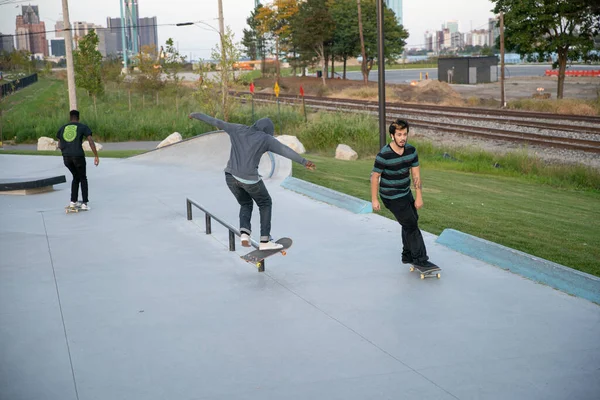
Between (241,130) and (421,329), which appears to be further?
(241,130)

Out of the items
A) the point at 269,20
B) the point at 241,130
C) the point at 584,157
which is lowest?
the point at 584,157

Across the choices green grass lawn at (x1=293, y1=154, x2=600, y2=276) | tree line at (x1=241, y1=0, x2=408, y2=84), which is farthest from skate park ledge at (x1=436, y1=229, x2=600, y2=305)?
tree line at (x1=241, y1=0, x2=408, y2=84)

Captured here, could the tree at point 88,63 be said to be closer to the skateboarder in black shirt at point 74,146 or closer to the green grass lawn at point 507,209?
the green grass lawn at point 507,209

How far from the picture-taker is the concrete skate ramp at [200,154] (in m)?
16.5

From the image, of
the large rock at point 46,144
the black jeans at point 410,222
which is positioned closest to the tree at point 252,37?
the large rock at point 46,144

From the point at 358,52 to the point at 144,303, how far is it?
66501 mm

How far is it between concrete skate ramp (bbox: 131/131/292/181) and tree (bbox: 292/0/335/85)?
1975 inches

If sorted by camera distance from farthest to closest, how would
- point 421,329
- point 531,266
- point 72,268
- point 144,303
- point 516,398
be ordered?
1. point 72,268
2. point 531,266
3. point 144,303
4. point 421,329
5. point 516,398

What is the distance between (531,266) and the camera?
739 cm

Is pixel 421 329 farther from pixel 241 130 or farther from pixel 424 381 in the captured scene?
pixel 241 130

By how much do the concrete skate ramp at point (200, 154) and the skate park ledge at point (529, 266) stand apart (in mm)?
7009

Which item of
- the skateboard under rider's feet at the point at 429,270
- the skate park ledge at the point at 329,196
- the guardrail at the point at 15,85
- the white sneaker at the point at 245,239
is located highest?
the guardrail at the point at 15,85

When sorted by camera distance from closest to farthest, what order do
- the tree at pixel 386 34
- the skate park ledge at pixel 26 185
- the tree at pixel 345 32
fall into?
the skate park ledge at pixel 26 185
the tree at pixel 386 34
the tree at pixel 345 32

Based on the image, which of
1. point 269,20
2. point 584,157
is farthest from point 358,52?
point 584,157
